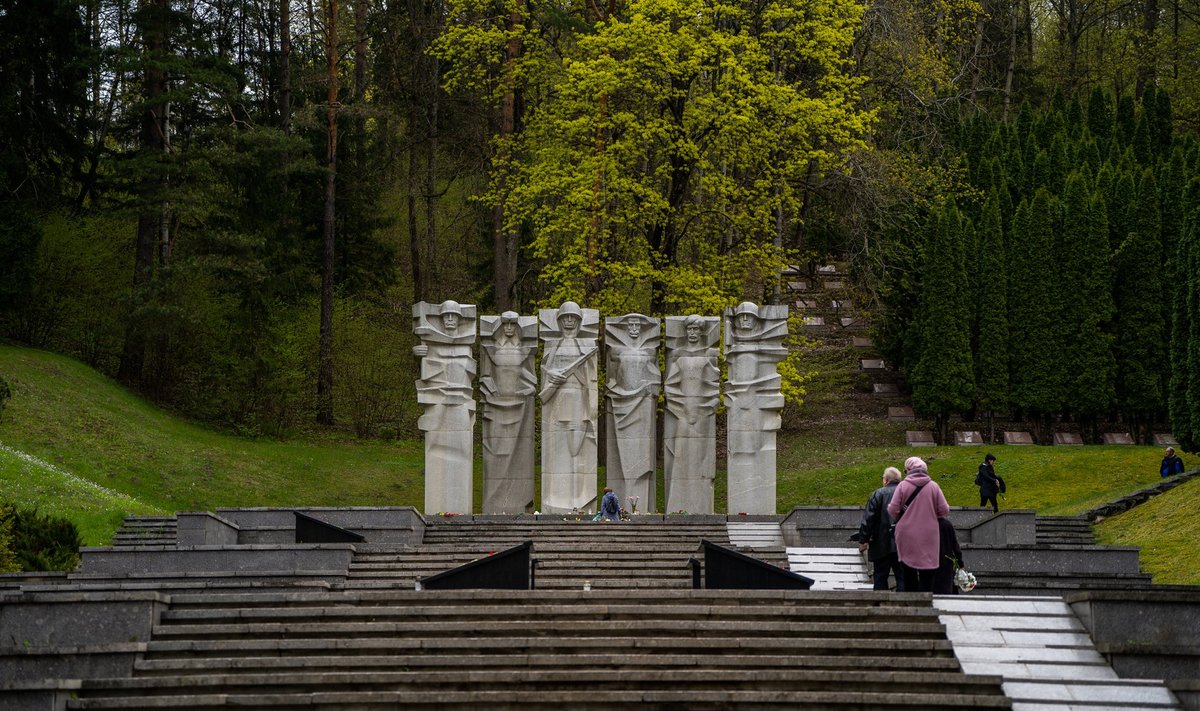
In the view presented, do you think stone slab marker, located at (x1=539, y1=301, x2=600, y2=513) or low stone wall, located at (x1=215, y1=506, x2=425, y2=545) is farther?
stone slab marker, located at (x1=539, y1=301, x2=600, y2=513)

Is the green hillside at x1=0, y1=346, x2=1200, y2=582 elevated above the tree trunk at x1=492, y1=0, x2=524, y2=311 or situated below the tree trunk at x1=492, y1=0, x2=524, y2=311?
below

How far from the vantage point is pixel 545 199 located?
34250 millimetres

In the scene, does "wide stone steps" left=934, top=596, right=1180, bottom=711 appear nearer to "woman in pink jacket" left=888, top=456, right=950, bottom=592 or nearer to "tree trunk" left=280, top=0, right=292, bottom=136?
"woman in pink jacket" left=888, top=456, right=950, bottom=592

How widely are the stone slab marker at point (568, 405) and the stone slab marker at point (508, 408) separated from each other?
391mm

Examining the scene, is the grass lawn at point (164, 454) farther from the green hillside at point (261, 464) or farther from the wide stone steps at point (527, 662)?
the wide stone steps at point (527, 662)

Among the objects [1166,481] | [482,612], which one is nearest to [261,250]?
[1166,481]

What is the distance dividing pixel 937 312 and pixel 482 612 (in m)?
24.6

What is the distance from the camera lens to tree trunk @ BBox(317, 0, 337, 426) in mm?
35156

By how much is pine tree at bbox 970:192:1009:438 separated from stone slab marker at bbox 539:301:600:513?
14431mm

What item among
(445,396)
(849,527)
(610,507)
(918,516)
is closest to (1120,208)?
(610,507)

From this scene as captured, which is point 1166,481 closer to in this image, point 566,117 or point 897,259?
point 897,259

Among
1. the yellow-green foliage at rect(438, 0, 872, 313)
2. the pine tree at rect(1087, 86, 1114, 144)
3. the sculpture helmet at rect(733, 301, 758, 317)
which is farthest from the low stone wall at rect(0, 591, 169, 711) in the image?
the pine tree at rect(1087, 86, 1114, 144)

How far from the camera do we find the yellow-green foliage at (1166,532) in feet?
63.2

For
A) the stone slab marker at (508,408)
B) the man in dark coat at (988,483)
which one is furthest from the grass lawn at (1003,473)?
the stone slab marker at (508,408)
